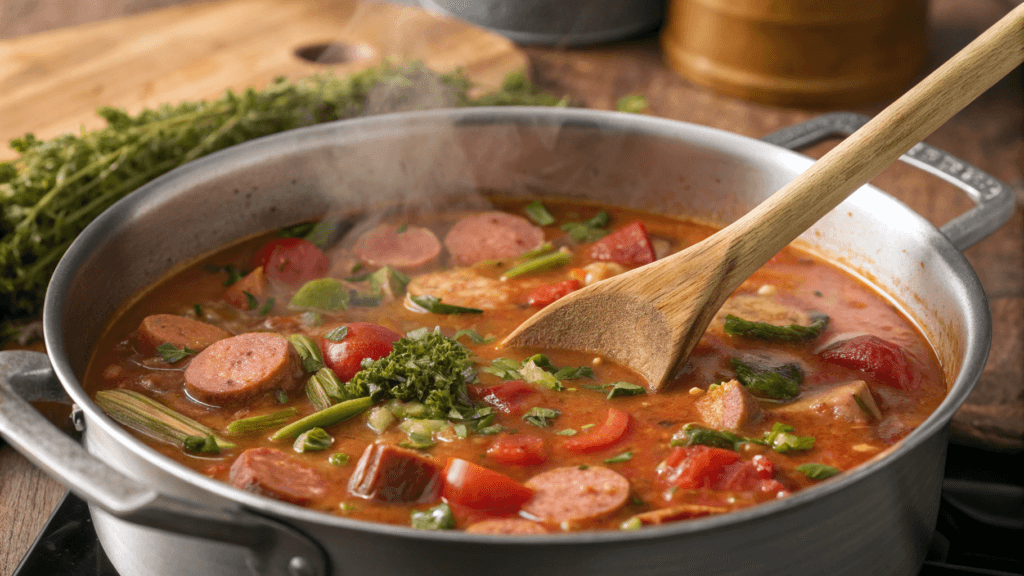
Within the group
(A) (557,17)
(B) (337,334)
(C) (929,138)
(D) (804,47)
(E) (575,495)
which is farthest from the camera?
(A) (557,17)

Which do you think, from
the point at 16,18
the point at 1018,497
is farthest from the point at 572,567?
the point at 16,18

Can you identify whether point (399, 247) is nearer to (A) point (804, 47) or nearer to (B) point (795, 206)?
(B) point (795, 206)

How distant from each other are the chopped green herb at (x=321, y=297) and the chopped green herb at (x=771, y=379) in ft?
3.76

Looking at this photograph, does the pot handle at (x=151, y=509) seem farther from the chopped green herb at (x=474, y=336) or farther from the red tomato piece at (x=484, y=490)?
the chopped green herb at (x=474, y=336)

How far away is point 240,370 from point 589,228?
1.34m

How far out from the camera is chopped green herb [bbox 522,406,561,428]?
2180mm

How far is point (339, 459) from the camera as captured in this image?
2.04m

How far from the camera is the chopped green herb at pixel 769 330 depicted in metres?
2.52

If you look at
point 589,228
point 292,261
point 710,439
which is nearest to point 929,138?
point 589,228

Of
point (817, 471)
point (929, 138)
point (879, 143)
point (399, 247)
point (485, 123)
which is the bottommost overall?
point (929, 138)

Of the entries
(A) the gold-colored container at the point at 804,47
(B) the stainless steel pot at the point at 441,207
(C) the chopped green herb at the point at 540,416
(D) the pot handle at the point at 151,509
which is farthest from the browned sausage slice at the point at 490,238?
(A) the gold-colored container at the point at 804,47

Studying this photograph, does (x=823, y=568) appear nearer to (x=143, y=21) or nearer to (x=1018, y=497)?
(x=1018, y=497)

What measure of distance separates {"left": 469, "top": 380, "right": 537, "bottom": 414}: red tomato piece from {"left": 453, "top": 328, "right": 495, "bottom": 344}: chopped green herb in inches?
9.8

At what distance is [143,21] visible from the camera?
4629mm
